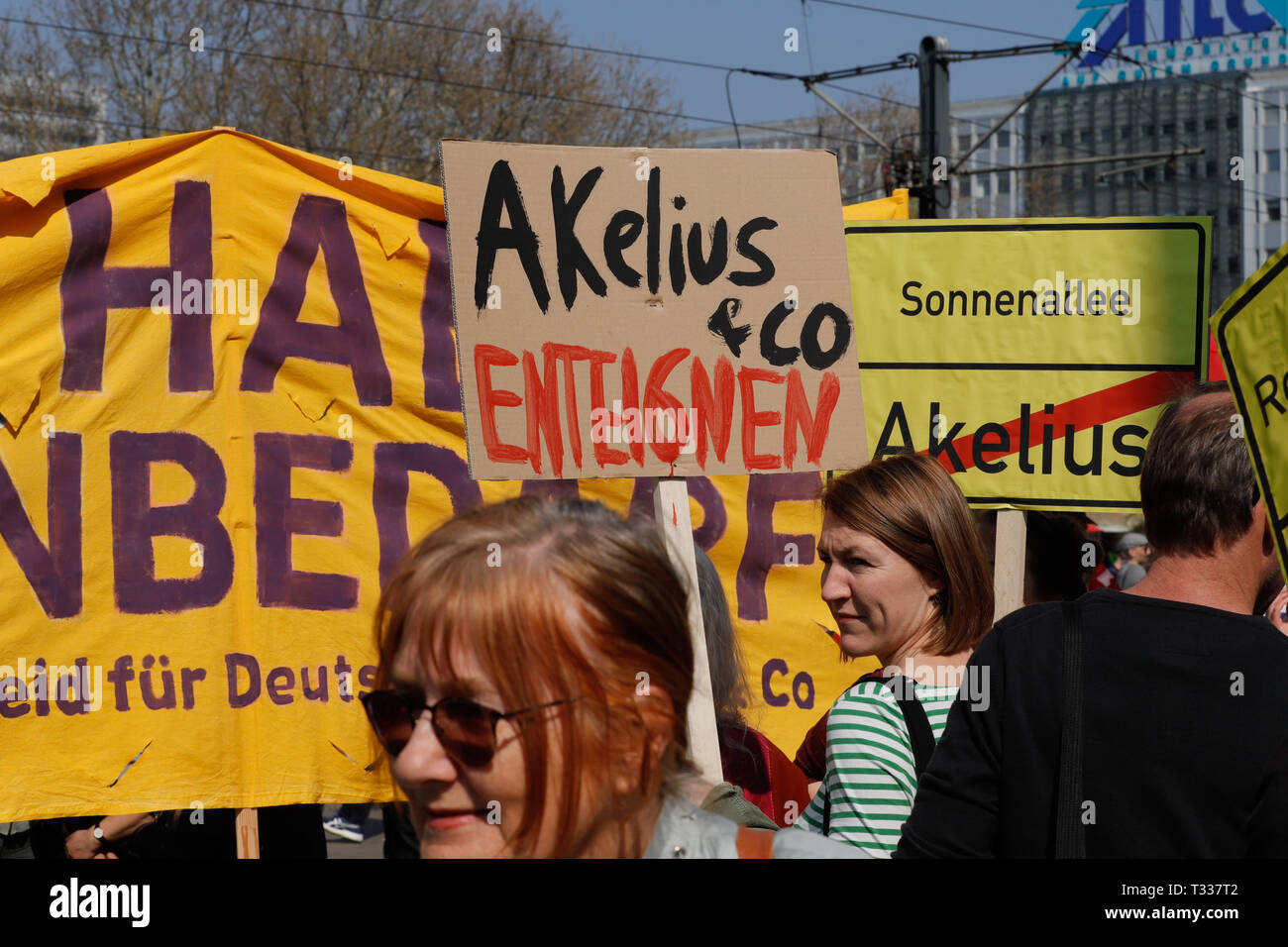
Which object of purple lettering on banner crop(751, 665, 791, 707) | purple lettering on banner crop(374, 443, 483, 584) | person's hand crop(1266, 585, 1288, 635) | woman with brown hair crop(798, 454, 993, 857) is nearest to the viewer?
woman with brown hair crop(798, 454, 993, 857)

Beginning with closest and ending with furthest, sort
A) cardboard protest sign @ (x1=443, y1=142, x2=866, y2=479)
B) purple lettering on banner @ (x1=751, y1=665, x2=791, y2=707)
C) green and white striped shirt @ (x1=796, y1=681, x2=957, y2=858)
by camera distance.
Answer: green and white striped shirt @ (x1=796, y1=681, x2=957, y2=858)
cardboard protest sign @ (x1=443, y1=142, x2=866, y2=479)
purple lettering on banner @ (x1=751, y1=665, x2=791, y2=707)

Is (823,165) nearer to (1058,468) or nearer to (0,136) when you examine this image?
(1058,468)

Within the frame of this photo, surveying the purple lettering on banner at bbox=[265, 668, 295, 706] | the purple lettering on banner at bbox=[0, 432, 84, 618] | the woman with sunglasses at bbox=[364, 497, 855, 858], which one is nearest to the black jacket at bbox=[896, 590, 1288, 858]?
the woman with sunglasses at bbox=[364, 497, 855, 858]

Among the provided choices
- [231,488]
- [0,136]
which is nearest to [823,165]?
[231,488]

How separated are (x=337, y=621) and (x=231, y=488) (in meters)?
0.46

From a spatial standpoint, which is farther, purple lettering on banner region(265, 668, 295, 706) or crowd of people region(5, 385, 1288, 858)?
purple lettering on banner region(265, 668, 295, 706)

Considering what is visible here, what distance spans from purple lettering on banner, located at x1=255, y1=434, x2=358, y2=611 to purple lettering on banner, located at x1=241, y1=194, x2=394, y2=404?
18cm

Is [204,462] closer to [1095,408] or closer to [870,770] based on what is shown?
[870,770]

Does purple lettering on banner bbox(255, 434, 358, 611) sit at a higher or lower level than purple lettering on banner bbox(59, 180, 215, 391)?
lower

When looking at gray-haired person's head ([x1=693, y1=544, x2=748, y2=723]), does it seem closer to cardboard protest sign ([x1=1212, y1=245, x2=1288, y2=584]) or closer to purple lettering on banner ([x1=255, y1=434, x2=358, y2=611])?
cardboard protest sign ([x1=1212, y1=245, x2=1288, y2=584])

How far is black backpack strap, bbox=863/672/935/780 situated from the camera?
2141 mm

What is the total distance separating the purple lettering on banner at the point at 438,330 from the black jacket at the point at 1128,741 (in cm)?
229

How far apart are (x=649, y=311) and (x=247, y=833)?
1.78 m
